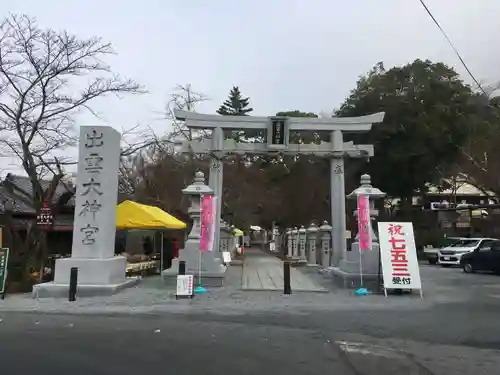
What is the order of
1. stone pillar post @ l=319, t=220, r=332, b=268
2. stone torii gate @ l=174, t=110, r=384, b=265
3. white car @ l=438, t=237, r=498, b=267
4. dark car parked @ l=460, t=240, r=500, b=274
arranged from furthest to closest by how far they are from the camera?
white car @ l=438, t=237, r=498, b=267
stone pillar post @ l=319, t=220, r=332, b=268
dark car parked @ l=460, t=240, r=500, b=274
stone torii gate @ l=174, t=110, r=384, b=265

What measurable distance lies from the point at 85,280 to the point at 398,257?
29.1ft

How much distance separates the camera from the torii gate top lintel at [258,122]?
20.4 metres

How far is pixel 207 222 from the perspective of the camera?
16.8 metres

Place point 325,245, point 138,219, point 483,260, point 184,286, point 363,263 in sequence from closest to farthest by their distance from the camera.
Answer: point 184,286, point 363,263, point 138,219, point 483,260, point 325,245

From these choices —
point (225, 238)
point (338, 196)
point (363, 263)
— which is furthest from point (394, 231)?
point (225, 238)

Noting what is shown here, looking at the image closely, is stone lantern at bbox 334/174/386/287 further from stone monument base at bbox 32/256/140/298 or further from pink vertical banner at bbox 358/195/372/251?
stone monument base at bbox 32/256/140/298

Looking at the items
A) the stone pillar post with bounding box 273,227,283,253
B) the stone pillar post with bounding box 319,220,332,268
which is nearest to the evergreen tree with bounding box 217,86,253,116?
the stone pillar post with bounding box 273,227,283,253

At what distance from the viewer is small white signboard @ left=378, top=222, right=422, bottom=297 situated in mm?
14906

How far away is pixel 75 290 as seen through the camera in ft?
44.8

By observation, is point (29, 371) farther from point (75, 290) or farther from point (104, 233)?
point (104, 233)

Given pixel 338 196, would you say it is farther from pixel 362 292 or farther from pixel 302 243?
pixel 302 243

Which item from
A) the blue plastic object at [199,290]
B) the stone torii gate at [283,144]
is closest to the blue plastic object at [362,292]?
the blue plastic object at [199,290]

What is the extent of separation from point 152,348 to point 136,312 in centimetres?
437

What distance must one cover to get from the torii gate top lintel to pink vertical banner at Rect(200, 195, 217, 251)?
433 cm
